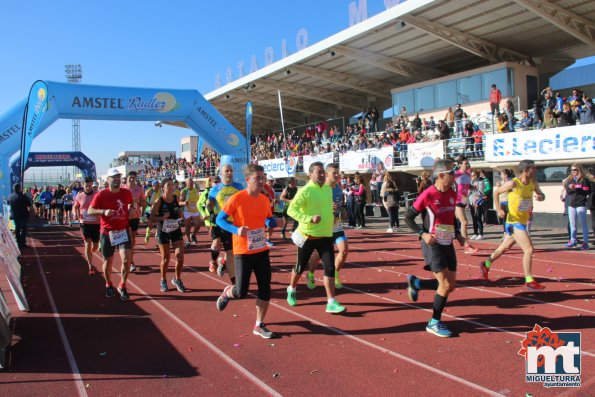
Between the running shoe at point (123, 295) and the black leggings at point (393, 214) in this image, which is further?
the black leggings at point (393, 214)

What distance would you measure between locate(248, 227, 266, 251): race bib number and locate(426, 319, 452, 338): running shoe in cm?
207

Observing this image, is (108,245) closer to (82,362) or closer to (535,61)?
(82,362)

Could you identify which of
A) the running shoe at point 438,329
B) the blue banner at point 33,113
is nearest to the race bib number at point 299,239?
the running shoe at point 438,329

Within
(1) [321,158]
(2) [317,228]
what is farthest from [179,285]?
(1) [321,158]

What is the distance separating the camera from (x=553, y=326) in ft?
A: 17.2

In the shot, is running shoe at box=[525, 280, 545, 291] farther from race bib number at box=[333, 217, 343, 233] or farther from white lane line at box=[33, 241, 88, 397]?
white lane line at box=[33, 241, 88, 397]

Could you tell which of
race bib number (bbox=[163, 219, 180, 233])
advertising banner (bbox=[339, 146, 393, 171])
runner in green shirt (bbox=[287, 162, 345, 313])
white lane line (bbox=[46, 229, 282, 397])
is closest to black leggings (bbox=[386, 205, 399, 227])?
advertising banner (bbox=[339, 146, 393, 171])

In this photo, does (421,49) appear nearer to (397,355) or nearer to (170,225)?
(170,225)

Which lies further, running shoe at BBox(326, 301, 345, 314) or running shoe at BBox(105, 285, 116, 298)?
running shoe at BBox(105, 285, 116, 298)

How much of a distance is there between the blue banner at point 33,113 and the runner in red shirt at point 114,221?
8.75 meters

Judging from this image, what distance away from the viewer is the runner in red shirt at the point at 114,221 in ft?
22.8

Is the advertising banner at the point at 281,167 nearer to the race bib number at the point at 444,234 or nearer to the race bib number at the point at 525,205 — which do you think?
the race bib number at the point at 525,205

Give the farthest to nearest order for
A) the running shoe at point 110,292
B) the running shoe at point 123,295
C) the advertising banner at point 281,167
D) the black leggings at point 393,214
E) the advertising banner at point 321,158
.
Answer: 1. the advertising banner at point 281,167
2. the advertising banner at point 321,158
3. the black leggings at point 393,214
4. the running shoe at point 110,292
5. the running shoe at point 123,295

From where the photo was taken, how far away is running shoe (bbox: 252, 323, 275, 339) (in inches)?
204
